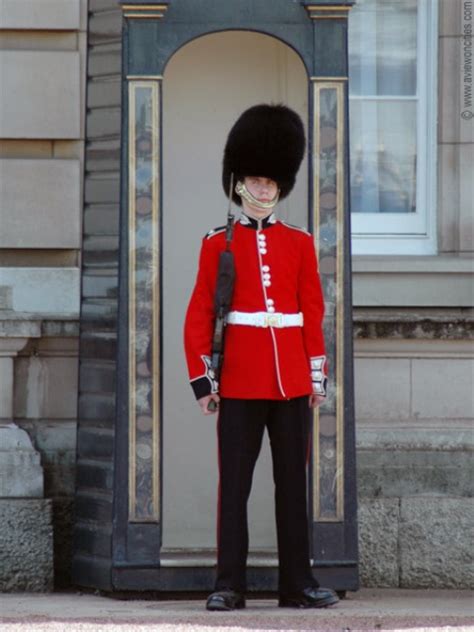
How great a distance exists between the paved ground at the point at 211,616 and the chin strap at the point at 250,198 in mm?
1359

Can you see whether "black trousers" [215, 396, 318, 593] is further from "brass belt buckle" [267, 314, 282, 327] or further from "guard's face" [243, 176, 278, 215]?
"guard's face" [243, 176, 278, 215]

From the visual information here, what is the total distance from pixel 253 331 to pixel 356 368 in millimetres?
1558

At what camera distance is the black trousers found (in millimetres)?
6078

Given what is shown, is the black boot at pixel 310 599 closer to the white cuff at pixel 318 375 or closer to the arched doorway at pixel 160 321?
the arched doorway at pixel 160 321

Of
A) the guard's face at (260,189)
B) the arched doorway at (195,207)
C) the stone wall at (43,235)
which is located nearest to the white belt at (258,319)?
the guard's face at (260,189)

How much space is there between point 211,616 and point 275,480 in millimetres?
552

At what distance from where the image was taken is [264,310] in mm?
6078

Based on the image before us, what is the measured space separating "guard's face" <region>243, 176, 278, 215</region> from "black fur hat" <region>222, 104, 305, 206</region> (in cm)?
2

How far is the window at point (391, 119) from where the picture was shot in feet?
25.5

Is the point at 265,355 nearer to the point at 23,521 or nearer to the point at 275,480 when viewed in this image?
the point at 275,480

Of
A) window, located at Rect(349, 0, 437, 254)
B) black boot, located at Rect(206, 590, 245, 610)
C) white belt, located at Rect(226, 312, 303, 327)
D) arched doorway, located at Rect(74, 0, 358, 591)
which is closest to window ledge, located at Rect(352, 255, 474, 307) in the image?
window, located at Rect(349, 0, 437, 254)

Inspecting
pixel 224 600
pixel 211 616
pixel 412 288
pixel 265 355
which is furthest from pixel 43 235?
pixel 211 616

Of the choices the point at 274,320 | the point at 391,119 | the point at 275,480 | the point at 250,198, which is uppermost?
the point at 391,119

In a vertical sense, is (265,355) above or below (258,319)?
below
